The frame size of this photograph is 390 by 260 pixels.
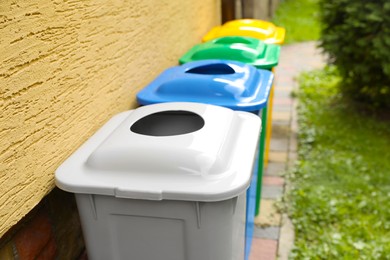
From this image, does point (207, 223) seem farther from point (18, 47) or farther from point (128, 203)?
point (18, 47)

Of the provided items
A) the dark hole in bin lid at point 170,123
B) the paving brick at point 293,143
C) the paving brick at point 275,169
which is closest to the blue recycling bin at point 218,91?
the dark hole in bin lid at point 170,123

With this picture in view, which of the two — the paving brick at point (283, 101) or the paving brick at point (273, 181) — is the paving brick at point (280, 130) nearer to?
the paving brick at point (283, 101)

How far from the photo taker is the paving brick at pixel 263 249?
2604 millimetres

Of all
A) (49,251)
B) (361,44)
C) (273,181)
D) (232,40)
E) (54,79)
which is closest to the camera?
(54,79)

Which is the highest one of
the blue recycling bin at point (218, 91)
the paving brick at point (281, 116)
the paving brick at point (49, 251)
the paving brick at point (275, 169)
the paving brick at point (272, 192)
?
the blue recycling bin at point (218, 91)

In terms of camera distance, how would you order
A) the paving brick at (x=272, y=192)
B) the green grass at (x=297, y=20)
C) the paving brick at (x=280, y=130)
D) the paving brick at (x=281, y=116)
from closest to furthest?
1. the paving brick at (x=272, y=192)
2. the paving brick at (x=280, y=130)
3. the paving brick at (x=281, y=116)
4. the green grass at (x=297, y=20)

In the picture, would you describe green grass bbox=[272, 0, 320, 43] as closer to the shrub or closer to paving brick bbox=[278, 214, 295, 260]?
the shrub

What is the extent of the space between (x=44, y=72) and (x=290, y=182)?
2486 mm

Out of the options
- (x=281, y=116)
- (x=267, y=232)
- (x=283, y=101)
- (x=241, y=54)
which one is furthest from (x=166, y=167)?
(x=283, y=101)

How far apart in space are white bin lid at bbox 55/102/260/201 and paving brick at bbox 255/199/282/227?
1.49 metres

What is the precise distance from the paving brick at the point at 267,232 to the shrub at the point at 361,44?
2143 millimetres

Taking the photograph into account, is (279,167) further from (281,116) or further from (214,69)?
(214,69)

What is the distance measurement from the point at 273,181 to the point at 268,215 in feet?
1.63

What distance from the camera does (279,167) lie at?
3.67 m
